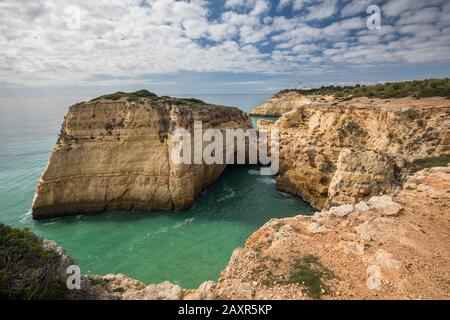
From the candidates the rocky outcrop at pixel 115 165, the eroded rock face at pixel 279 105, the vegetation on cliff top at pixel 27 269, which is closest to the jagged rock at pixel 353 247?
the vegetation on cliff top at pixel 27 269

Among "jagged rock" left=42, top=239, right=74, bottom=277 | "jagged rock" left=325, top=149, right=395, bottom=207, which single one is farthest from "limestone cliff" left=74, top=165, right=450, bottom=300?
"jagged rock" left=325, top=149, right=395, bottom=207

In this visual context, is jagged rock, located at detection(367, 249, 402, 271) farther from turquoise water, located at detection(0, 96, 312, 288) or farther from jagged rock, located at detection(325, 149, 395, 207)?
jagged rock, located at detection(325, 149, 395, 207)

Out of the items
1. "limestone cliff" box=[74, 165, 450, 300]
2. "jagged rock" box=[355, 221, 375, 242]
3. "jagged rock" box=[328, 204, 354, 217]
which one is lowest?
"limestone cliff" box=[74, 165, 450, 300]

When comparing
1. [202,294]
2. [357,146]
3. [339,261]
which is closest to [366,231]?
[339,261]

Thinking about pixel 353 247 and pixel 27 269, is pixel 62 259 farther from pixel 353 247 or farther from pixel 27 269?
pixel 353 247

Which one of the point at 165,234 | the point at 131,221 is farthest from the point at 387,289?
the point at 131,221

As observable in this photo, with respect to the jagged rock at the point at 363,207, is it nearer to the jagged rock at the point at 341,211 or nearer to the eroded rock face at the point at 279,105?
the jagged rock at the point at 341,211
